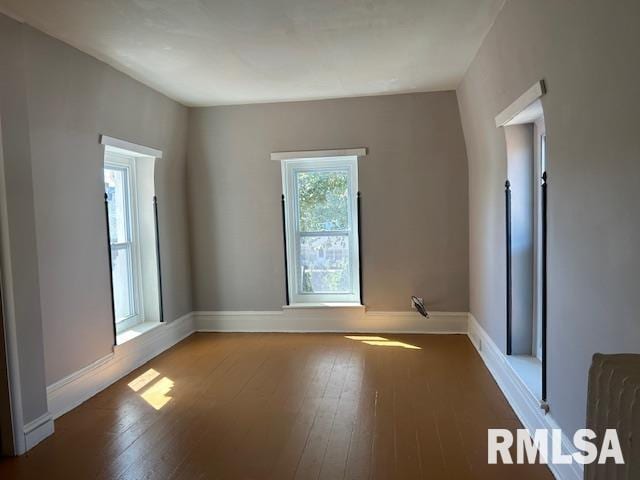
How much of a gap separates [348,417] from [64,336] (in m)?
2.02

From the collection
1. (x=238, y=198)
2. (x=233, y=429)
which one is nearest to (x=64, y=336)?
(x=233, y=429)

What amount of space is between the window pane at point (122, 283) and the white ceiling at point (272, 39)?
156 centimetres

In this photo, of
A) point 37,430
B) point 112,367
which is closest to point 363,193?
point 112,367

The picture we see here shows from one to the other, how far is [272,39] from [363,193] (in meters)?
2.12

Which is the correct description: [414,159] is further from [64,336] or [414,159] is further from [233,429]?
[64,336]

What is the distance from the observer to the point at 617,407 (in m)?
1.17

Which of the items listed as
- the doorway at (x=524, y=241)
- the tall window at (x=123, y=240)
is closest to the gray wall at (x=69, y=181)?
the tall window at (x=123, y=240)

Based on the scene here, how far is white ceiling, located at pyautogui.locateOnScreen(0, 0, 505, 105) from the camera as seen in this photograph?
255 cm

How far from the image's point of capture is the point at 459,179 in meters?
4.65

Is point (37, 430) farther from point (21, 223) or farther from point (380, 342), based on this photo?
point (380, 342)

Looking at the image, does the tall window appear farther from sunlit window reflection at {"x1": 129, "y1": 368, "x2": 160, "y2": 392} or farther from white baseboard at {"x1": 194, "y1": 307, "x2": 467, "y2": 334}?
white baseboard at {"x1": 194, "y1": 307, "x2": 467, "y2": 334}

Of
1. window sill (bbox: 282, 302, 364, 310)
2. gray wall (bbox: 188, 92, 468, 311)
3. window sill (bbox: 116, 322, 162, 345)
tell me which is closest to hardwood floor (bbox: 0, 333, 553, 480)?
window sill (bbox: 116, 322, 162, 345)

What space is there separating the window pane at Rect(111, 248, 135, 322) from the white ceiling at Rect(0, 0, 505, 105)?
5.13 ft

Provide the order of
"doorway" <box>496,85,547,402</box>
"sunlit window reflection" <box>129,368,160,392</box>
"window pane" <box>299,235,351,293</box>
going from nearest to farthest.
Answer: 1. "doorway" <box>496,85,547,402</box>
2. "sunlit window reflection" <box>129,368,160,392</box>
3. "window pane" <box>299,235,351,293</box>
